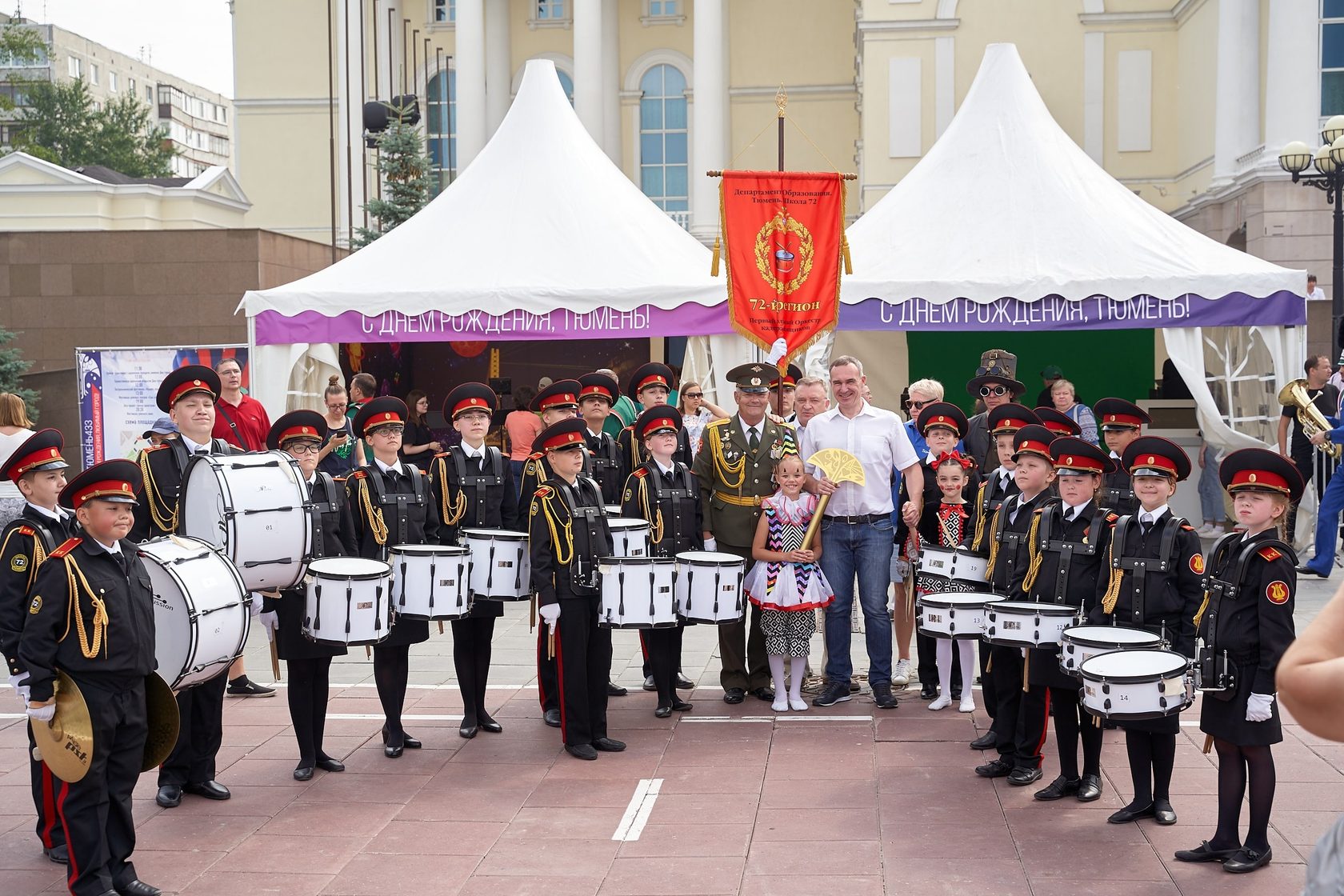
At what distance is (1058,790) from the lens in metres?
6.97

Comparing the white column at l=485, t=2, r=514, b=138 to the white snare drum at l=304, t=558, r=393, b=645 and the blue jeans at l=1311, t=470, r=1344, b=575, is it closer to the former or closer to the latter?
the blue jeans at l=1311, t=470, r=1344, b=575

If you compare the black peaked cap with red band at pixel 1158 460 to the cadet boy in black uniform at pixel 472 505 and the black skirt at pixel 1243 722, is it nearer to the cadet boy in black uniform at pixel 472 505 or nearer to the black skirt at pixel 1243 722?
the black skirt at pixel 1243 722

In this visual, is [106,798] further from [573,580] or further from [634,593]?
[634,593]

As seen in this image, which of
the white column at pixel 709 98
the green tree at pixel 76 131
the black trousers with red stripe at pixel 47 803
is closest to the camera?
the black trousers with red stripe at pixel 47 803

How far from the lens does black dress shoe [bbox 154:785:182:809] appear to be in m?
7.10

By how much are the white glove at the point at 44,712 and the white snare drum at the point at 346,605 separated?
175 cm

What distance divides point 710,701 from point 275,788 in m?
2.95

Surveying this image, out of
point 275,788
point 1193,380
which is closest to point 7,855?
point 275,788

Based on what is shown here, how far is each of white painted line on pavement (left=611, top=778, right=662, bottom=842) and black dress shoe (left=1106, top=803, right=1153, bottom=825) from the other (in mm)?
2178

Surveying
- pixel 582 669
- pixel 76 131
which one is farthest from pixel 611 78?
pixel 76 131

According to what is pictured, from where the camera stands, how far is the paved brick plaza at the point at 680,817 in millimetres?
5992

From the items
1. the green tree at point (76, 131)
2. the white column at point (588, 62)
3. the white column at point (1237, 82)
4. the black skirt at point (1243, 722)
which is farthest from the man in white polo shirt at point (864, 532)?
the green tree at point (76, 131)

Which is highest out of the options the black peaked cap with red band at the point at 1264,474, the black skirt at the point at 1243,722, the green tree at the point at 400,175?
the green tree at the point at 400,175

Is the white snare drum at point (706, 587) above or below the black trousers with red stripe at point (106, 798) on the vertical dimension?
above
